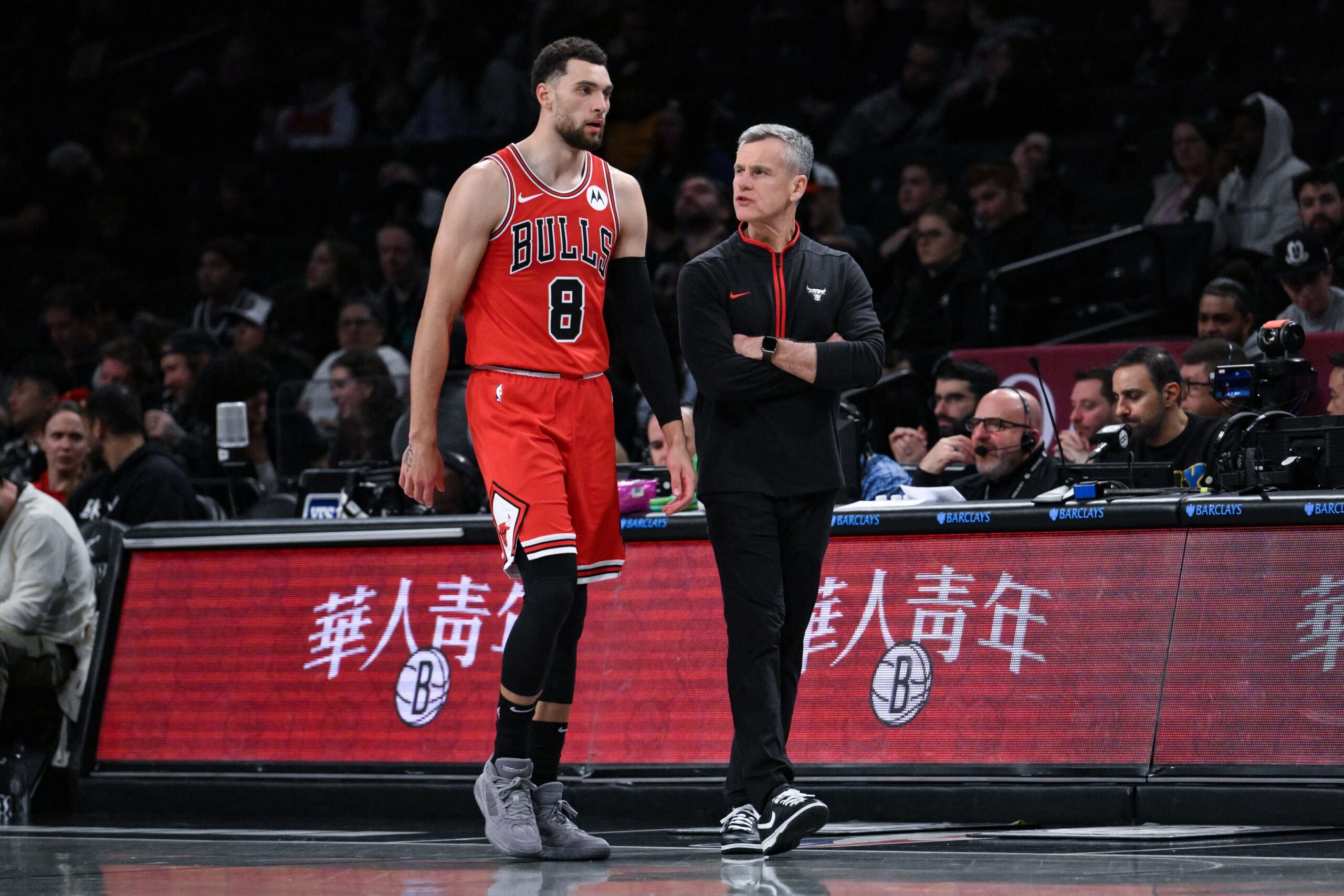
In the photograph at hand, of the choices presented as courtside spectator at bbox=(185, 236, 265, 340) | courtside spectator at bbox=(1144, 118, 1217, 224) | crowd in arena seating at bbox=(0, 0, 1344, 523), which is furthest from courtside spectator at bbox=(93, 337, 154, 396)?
courtside spectator at bbox=(1144, 118, 1217, 224)

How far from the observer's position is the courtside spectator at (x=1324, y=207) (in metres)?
10.1

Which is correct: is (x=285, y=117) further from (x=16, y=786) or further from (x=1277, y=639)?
(x=1277, y=639)

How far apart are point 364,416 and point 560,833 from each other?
480 centimetres

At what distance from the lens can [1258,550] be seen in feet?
19.3

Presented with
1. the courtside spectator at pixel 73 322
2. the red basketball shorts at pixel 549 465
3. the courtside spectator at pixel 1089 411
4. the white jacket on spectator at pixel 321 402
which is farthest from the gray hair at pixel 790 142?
the courtside spectator at pixel 73 322

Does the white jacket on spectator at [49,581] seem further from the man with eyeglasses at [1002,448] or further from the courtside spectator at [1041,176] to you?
the courtside spectator at [1041,176]

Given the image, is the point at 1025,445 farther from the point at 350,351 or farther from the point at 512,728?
the point at 350,351

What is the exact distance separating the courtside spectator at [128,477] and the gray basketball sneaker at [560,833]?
13.2ft

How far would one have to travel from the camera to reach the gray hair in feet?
18.0

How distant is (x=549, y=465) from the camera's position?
5227 mm

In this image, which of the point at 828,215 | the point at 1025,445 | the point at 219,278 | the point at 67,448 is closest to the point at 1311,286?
the point at 1025,445

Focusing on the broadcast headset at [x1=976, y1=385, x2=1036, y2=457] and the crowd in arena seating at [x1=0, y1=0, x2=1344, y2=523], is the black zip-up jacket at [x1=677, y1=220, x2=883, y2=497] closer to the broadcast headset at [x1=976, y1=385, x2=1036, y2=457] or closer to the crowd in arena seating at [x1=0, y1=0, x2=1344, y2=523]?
the broadcast headset at [x1=976, y1=385, x2=1036, y2=457]

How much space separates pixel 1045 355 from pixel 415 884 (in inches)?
→ 235

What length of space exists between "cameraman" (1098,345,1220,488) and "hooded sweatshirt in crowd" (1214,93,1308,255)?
3330 mm
